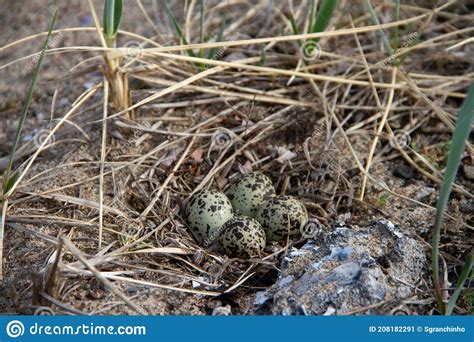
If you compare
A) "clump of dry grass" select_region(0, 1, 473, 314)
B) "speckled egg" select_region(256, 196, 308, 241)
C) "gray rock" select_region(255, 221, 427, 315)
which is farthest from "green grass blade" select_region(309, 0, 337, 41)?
"gray rock" select_region(255, 221, 427, 315)

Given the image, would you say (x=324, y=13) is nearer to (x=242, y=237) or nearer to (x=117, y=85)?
(x=117, y=85)

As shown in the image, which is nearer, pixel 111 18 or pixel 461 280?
pixel 461 280

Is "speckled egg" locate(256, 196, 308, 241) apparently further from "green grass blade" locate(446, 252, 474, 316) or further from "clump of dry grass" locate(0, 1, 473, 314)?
"green grass blade" locate(446, 252, 474, 316)

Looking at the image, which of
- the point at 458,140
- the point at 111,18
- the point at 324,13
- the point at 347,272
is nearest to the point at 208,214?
→ the point at 347,272

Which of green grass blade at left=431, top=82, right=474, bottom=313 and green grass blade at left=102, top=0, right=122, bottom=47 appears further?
green grass blade at left=102, top=0, right=122, bottom=47

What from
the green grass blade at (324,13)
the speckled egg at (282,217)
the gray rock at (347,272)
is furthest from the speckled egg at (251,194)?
the green grass blade at (324,13)

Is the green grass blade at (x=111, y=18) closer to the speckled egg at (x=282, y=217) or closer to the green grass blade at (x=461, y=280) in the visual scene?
the speckled egg at (x=282, y=217)
